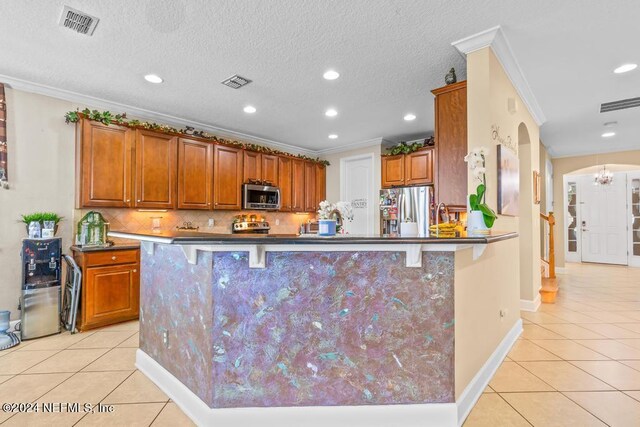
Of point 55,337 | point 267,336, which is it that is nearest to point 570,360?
point 267,336

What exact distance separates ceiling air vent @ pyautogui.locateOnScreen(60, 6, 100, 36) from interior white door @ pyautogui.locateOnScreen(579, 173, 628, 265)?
10623 mm

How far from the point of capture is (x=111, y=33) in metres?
2.55

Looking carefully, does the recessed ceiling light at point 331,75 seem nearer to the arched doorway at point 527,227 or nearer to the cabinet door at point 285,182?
the arched doorway at point 527,227

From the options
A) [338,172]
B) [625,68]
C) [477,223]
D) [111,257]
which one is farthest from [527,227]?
[111,257]

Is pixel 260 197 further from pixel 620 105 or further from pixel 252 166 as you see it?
pixel 620 105

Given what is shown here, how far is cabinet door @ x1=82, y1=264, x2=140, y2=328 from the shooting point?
349cm

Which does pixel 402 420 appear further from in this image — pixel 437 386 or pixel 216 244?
pixel 216 244

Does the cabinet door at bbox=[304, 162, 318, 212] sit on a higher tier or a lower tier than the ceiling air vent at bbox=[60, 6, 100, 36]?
lower

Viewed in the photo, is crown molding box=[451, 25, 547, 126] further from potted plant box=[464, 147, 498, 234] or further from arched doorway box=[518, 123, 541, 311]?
arched doorway box=[518, 123, 541, 311]

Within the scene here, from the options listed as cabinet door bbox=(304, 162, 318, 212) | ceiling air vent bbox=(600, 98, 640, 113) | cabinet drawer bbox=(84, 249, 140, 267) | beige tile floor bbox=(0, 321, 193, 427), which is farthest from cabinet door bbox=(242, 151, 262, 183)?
ceiling air vent bbox=(600, 98, 640, 113)

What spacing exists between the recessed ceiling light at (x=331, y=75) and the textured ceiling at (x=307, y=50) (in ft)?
0.23

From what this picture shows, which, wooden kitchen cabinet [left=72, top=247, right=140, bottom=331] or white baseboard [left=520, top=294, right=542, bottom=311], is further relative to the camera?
white baseboard [left=520, top=294, right=542, bottom=311]

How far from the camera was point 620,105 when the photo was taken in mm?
4109

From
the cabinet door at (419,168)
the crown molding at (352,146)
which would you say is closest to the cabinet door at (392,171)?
the cabinet door at (419,168)
